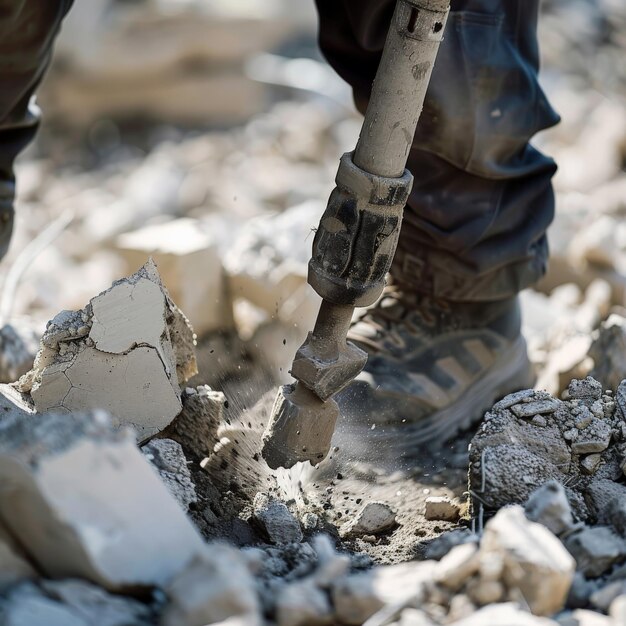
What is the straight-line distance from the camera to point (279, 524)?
71.6 inches

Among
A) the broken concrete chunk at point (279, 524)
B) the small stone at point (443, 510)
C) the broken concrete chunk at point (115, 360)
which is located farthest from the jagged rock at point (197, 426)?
the small stone at point (443, 510)

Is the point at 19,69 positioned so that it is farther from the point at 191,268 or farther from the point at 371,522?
the point at 371,522

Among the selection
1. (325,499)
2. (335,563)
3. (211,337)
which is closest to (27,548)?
(335,563)

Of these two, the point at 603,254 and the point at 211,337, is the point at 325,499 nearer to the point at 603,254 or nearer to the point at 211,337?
the point at 211,337

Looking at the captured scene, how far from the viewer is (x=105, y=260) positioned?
390cm

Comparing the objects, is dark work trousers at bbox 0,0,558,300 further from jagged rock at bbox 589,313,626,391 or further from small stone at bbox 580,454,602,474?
small stone at bbox 580,454,602,474

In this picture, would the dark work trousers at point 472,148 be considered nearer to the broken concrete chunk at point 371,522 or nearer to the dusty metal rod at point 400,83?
the dusty metal rod at point 400,83

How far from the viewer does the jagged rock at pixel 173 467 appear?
175 cm

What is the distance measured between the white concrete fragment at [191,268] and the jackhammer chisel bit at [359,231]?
121cm

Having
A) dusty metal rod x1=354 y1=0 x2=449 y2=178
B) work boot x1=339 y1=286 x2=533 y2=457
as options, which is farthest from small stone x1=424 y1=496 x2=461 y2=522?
dusty metal rod x1=354 y1=0 x2=449 y2=178

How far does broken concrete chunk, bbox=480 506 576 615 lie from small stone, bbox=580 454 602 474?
575 millimetres

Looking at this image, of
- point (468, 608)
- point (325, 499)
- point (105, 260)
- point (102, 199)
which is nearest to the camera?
point (468, 608)

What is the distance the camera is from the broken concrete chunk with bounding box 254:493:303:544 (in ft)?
5.92

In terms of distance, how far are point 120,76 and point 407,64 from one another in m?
4.97
